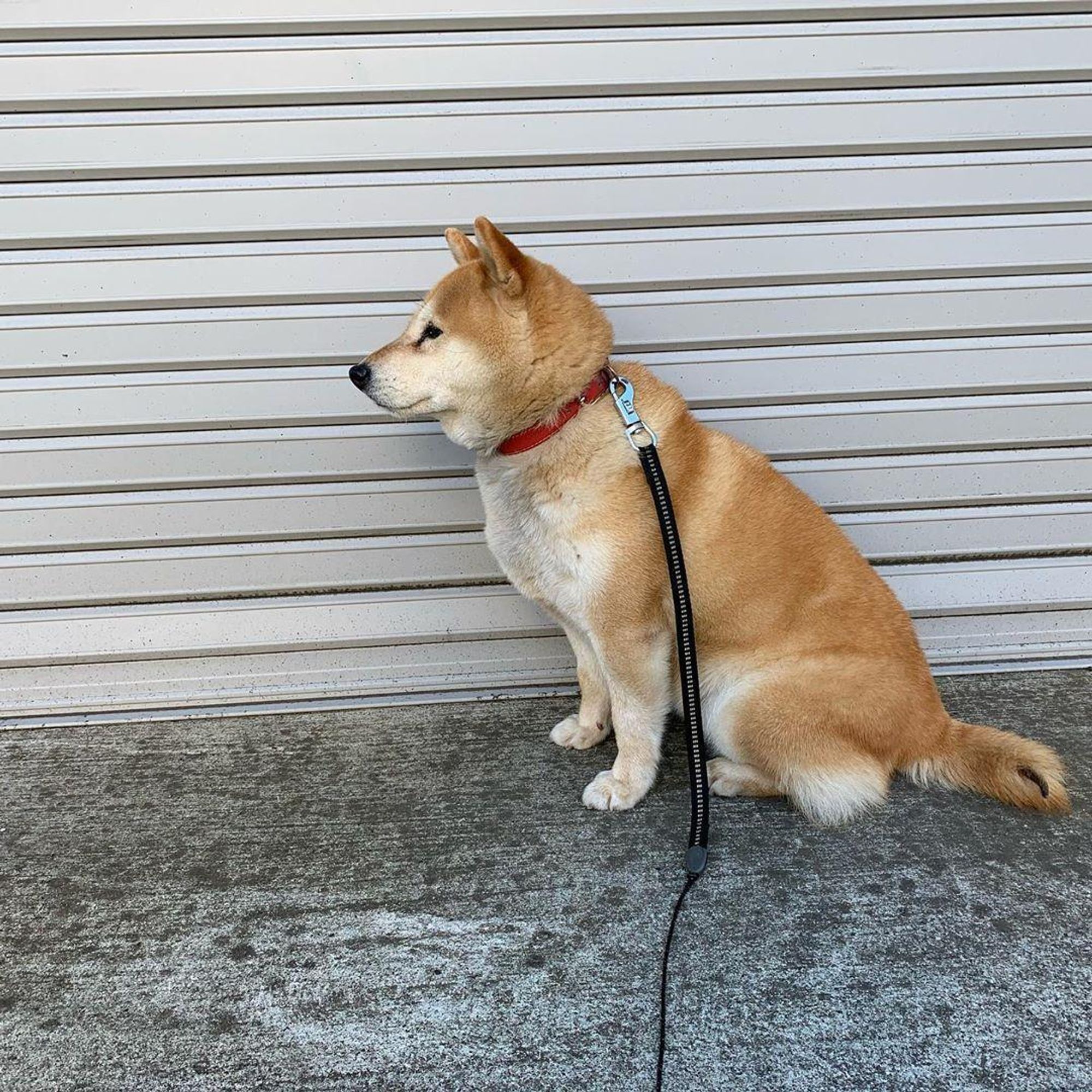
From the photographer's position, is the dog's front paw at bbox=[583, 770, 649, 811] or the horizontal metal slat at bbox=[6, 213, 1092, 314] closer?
the dog's front paw at bbox=[583, 770, 649, 811]

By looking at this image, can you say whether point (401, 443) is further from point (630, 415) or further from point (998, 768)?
point (998, 768)

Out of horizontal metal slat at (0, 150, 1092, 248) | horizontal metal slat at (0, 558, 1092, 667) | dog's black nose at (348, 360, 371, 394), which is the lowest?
horizontal metal slat at (0, 558, 1092, 667)

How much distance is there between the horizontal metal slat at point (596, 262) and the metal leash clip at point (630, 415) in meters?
0.70

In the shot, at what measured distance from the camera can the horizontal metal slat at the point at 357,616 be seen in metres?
3.40

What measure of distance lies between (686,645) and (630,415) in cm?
74

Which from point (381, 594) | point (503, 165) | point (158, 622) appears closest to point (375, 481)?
point (381, 594)

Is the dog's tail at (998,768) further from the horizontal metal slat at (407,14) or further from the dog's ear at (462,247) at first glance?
the horizontal metal slat at (407,14)

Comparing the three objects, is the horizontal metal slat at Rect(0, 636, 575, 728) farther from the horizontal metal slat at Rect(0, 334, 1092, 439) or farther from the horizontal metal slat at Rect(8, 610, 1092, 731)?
the horizontal metal slat at Rect(0, 334, 1092, 439)

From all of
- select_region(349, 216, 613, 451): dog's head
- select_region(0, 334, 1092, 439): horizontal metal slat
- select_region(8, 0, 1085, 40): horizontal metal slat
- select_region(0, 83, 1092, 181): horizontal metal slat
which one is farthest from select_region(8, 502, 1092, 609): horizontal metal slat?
select_region(8, 0, 1085, 40): horizontal metal slat

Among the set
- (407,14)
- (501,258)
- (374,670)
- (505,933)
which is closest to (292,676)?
(374,670)

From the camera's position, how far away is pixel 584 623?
2660 millimetres

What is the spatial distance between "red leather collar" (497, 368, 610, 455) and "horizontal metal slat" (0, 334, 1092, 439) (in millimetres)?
688

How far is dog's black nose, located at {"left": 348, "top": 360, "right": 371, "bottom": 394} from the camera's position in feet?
8.29

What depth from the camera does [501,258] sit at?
2367mm
